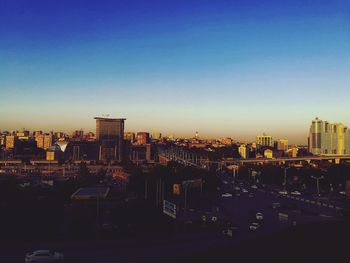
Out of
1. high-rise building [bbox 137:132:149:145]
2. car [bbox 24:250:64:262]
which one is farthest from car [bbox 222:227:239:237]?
high-rise building [bbox 137:132:149:145]

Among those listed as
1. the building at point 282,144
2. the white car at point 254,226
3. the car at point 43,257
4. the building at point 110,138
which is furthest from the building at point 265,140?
the car at point 43,257

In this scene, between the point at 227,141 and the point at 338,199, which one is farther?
the point at 227,141

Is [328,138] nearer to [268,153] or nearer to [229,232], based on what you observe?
[268,153]

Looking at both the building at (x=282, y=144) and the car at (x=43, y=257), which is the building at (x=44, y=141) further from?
the car at (x=43, y=257)

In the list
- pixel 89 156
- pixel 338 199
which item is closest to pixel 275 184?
pixel 338 199

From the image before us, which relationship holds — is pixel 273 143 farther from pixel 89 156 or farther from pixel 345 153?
pixel 89 156

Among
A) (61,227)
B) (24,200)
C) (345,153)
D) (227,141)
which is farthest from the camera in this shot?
(227,141)
